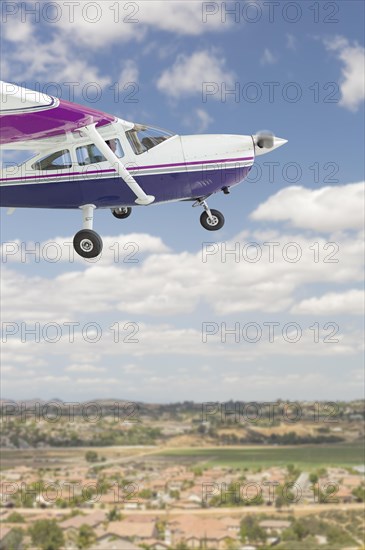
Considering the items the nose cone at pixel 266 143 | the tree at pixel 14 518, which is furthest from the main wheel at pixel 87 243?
the tree at pixel 14 518

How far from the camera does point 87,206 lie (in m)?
7.98

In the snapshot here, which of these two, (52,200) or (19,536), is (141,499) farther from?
(52,200)

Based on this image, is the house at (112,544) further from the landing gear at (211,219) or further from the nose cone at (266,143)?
the nose cone at (266,143)

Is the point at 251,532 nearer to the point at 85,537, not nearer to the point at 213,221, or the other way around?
the point at 85,537

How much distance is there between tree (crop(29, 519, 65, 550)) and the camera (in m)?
142

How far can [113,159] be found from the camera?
743 cm

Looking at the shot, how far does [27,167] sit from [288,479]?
17357cm

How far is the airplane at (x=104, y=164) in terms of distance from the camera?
738cm

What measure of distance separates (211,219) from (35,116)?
2720mm

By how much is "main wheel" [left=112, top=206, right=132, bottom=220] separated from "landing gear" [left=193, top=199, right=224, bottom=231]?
2.96 ft

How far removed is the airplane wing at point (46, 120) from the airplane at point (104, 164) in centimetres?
1

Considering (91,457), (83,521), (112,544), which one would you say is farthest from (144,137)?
(91,457)

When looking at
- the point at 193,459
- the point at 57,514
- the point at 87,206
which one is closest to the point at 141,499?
the point at 57,514

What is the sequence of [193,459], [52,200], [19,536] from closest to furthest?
[52,200]
[19,536]
[193,459]
